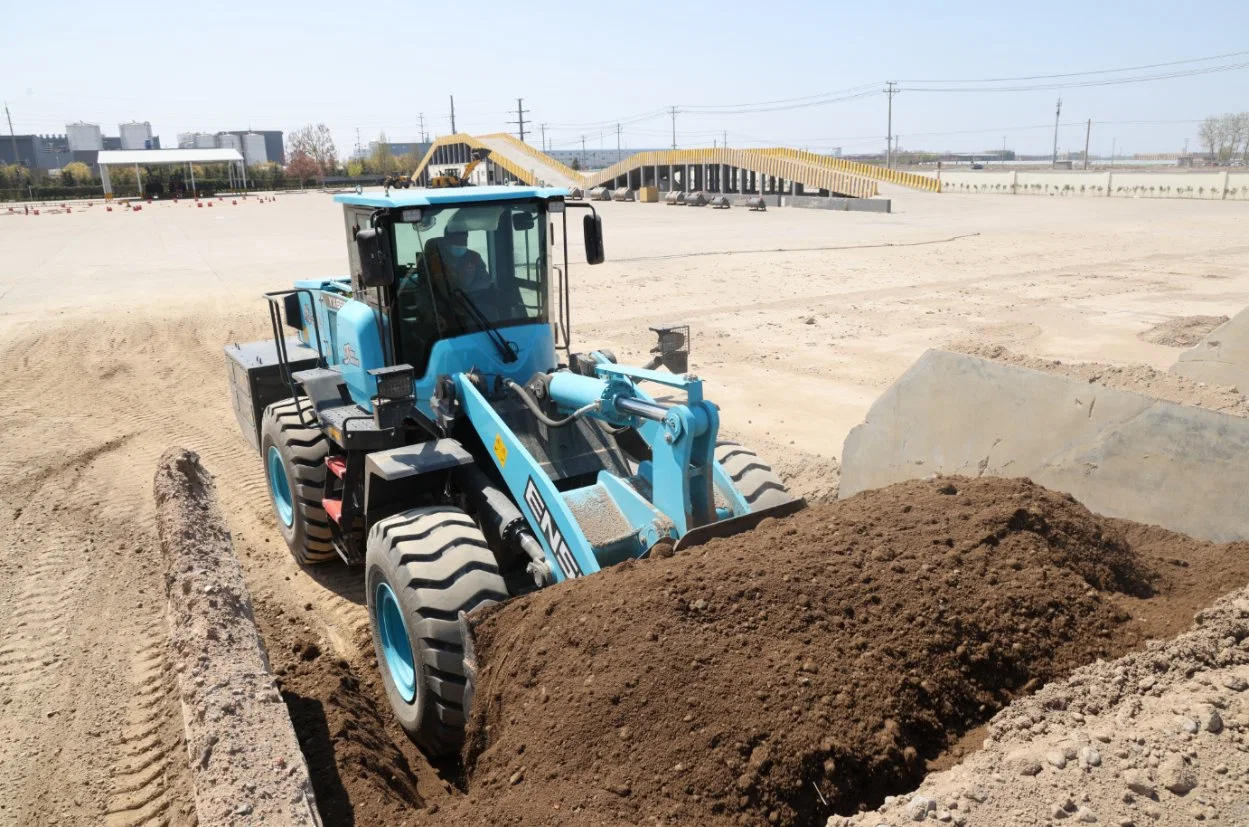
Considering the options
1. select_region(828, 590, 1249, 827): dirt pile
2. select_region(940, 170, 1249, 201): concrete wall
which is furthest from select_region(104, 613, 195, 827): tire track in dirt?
select_region(940, 170, 1249, 201): concrete wall

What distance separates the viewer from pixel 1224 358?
8758 mm

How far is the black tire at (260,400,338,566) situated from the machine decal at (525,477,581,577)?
2.42 m

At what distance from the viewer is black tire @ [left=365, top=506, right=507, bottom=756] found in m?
4.21

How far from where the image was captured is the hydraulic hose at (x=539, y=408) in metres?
4.81

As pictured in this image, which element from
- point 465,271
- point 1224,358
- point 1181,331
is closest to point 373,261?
point 465,271

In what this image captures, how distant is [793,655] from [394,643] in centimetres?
237

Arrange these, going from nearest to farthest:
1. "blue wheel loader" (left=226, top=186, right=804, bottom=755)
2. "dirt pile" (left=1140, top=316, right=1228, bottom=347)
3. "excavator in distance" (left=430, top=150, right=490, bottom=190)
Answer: "blue wheel loader" (left=226, top=186, right=804, bottom=755), "excavator in distance" (left=430, top=150, right=490, bottom=190), "dirt pile" (left=1140, top=316, right=1228, bottom=347)

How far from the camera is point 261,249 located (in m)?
26.3

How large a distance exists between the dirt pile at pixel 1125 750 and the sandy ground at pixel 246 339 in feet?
8.38

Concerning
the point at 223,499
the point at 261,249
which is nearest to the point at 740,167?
the point at 261,249

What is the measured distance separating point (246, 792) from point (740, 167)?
50187 mm

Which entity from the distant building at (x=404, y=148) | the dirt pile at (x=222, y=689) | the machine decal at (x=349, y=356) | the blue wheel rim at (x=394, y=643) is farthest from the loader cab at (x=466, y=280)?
the distant building at (x=404, y=148)

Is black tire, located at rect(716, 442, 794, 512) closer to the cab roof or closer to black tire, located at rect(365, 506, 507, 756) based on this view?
black tire, located at rect(365, 506, 507, 756)

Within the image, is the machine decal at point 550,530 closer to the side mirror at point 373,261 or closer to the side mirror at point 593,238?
the side mirror at point 373,261
